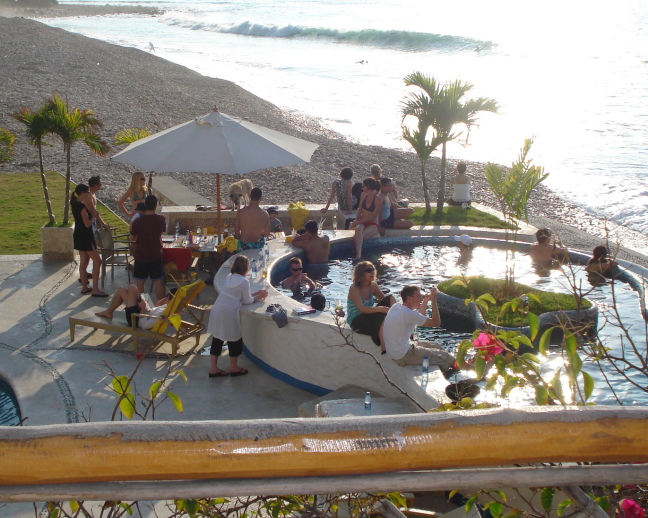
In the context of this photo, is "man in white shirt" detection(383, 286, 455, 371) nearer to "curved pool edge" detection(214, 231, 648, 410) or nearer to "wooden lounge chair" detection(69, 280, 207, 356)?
"curved pool edge" detection(214, 231, 648, 410)

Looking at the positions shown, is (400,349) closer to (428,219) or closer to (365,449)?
(365,449)

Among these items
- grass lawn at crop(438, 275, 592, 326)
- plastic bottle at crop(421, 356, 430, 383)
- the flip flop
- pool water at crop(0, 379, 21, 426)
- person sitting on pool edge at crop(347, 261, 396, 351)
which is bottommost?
pool water at crop(0, 379, 21, 426)

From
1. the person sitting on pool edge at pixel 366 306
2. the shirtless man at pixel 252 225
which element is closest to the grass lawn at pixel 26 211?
the shirtless man at pixel 252 225

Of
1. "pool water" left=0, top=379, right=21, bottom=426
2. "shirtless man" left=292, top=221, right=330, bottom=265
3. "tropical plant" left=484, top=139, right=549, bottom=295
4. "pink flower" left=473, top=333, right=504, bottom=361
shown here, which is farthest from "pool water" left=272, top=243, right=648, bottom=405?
"pink flower" left=473, top=333, right=504, bottom=361

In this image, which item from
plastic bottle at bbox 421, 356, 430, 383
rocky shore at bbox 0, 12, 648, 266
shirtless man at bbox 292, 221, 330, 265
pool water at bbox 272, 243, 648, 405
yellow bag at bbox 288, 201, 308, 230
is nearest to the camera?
plastic bottle at bbox 421, 356, 430, 383

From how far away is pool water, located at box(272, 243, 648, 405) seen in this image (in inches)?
362

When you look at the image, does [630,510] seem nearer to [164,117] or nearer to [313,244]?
[313,244]

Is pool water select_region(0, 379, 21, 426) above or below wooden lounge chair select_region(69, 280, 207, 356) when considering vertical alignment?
below

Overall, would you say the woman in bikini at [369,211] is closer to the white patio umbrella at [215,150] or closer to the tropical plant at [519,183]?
the white patio umbrella at [215,150]

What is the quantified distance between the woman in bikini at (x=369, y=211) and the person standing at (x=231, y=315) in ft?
14.6

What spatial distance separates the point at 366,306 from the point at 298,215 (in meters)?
5.33

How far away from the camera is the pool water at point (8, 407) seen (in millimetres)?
7191

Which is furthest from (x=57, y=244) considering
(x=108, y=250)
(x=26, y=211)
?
(x=26, y=211)

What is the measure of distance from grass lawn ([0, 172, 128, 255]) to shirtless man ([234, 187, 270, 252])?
373 centimetres
